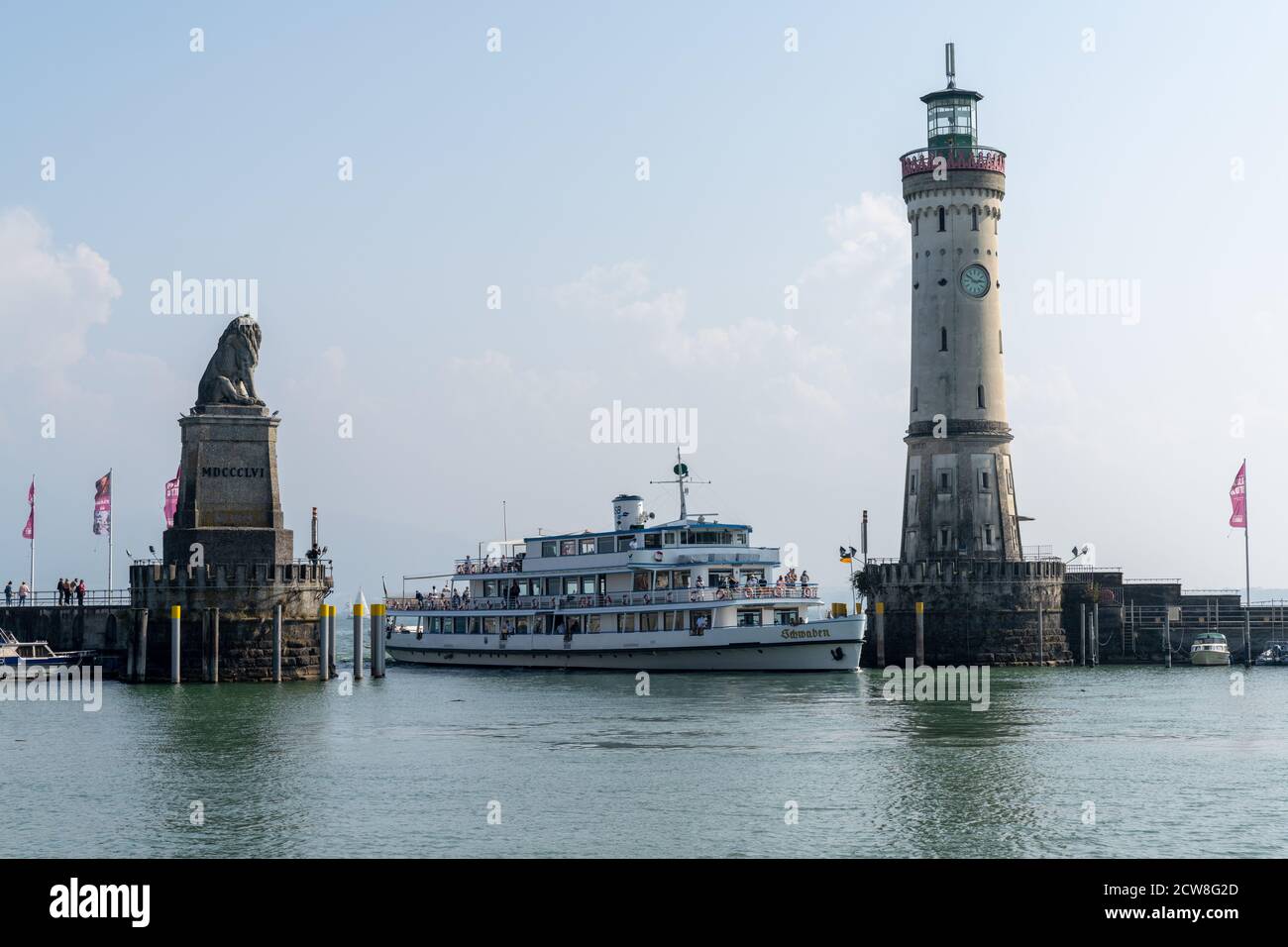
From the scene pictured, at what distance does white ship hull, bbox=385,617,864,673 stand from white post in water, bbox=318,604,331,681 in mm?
15189

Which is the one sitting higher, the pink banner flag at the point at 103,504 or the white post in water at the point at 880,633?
the pink banner flag at the point at 103,504

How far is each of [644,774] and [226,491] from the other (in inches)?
1182

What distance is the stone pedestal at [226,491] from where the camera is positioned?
6303cm

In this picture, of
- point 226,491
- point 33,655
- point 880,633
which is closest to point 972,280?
point 880,633

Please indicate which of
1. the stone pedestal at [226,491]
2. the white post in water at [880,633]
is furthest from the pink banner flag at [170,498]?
the white post in water at [880,633]

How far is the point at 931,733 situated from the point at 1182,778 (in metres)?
10.7

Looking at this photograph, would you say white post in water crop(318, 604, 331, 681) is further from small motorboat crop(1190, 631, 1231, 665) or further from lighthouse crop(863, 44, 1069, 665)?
small motorboat crop(1190, 631, 1231, 665)

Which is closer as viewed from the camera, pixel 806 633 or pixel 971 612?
pixel 806 633

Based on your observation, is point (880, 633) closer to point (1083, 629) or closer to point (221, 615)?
point (1083, 629)

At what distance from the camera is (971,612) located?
80.1 metres

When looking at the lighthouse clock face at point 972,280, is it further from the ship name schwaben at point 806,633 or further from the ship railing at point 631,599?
the ship name schwaben at point 806,633

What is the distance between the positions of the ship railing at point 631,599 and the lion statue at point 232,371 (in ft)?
68.8

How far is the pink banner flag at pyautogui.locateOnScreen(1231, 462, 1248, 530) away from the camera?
3078 inches
